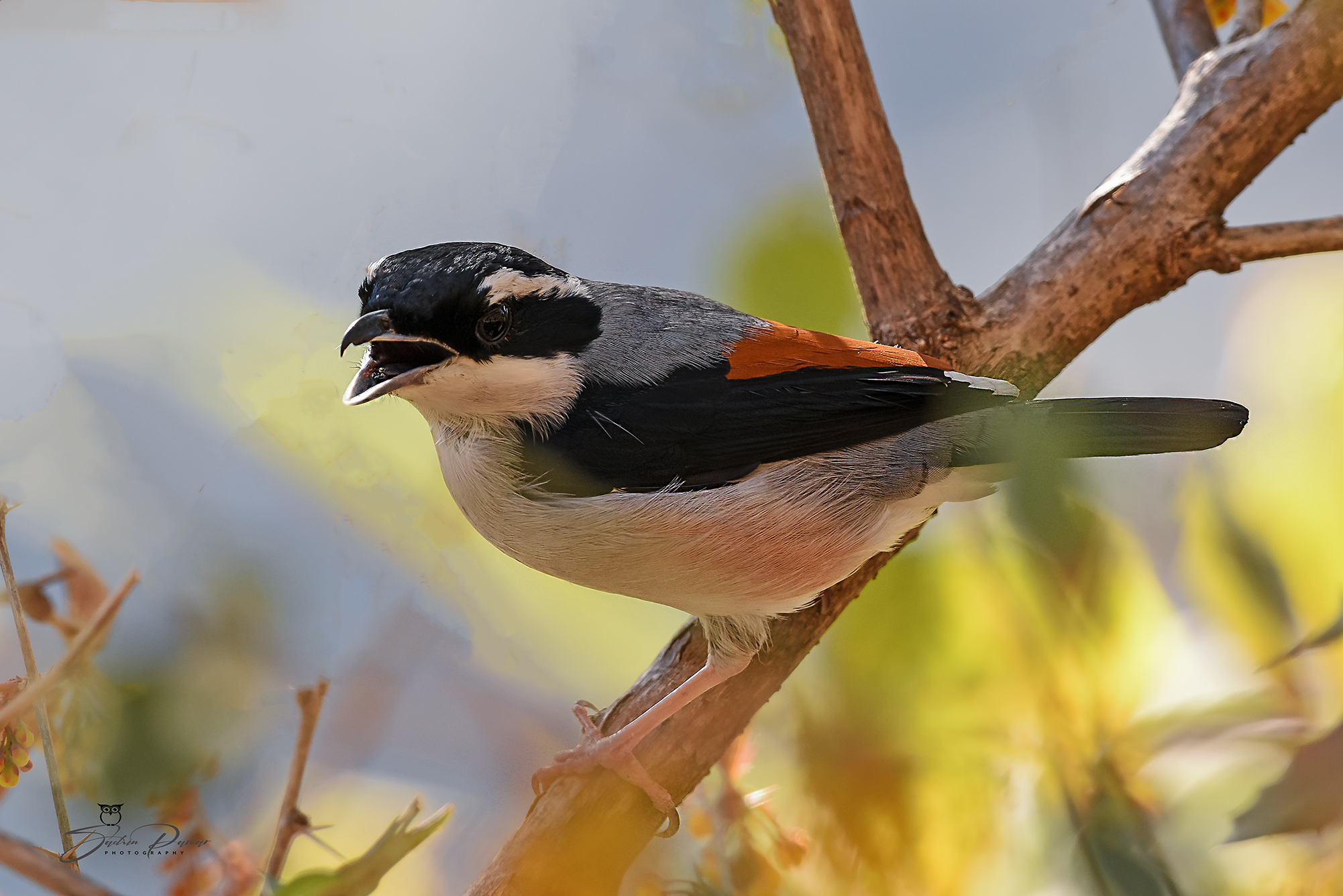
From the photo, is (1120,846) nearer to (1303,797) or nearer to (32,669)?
(1303,797)

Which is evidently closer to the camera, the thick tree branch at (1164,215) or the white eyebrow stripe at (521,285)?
the white eyebrow stripe at (521,285)

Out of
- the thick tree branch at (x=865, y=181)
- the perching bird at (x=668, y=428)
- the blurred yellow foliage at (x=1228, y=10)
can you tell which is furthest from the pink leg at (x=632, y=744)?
the blurred yellow foliage at (x=1228, y=10)

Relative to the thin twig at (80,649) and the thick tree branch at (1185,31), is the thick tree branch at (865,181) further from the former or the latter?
the thin twig at (80,649)

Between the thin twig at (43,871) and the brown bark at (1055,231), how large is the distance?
95cm

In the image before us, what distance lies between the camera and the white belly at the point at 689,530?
1.04m

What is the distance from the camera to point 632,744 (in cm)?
129

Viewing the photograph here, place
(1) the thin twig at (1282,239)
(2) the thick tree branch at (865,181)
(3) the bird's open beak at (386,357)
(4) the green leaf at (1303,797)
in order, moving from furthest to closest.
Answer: (2) the thick tree branch at (865,181) → (1) the thin twig at (1282,239) → (3) the bird's open beak at (386,357) → (4) the green leaf at (1303,797)

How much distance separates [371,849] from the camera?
16.0 inches

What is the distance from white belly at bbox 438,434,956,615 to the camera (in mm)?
1042

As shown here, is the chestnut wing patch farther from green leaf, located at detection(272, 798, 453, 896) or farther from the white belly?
green leaf, located at detection(272, 798, 453, 896)

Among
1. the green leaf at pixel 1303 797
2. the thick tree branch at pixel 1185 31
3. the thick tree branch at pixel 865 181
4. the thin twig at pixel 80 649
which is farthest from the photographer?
the thick tree branch at pixel 1185 31

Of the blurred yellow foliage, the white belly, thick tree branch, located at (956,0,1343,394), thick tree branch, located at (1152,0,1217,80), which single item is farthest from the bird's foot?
the blurred yellow foliage

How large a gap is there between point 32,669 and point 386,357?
46 cm

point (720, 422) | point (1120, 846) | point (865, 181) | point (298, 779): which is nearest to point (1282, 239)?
point (865, 181)
